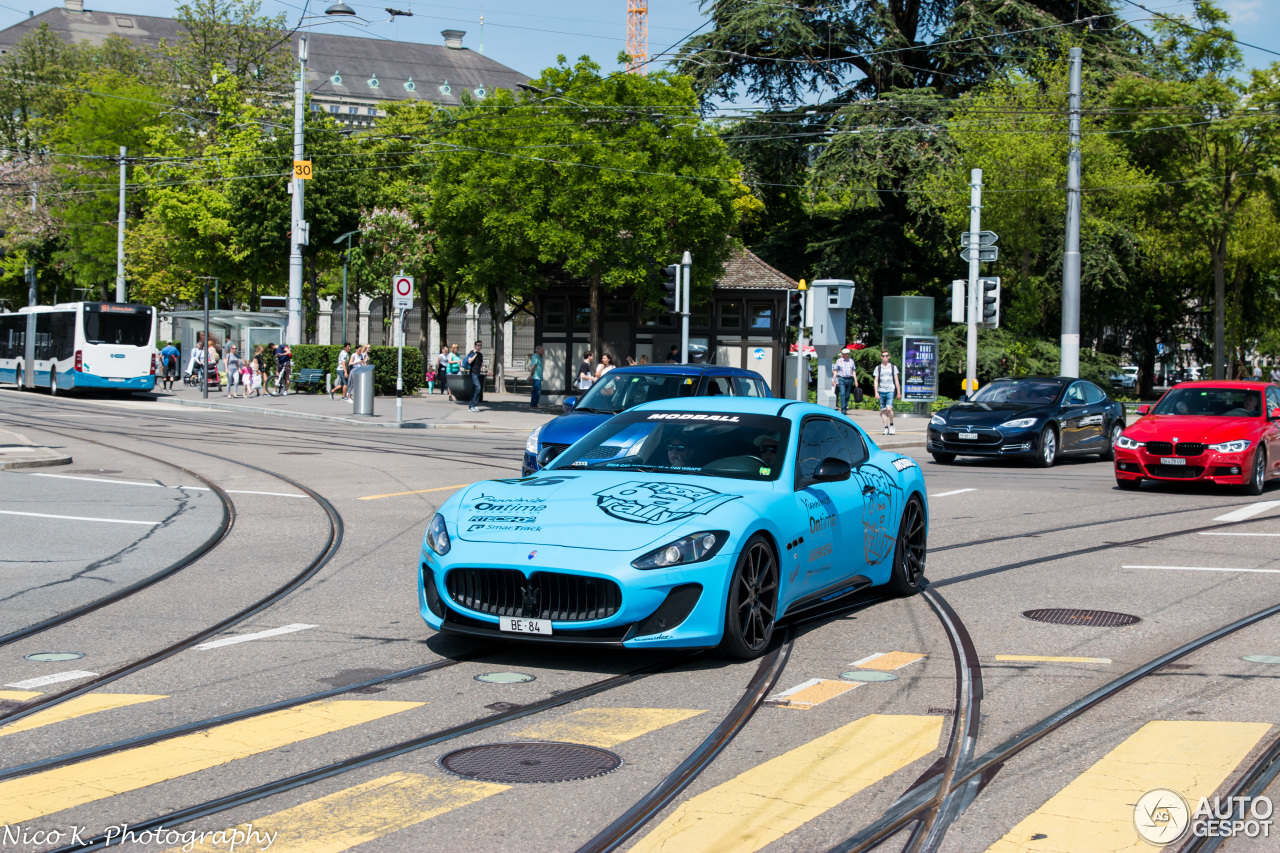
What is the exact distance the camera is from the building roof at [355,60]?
98.3 meters

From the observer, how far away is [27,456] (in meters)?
17.6

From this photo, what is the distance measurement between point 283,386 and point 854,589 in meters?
34.2

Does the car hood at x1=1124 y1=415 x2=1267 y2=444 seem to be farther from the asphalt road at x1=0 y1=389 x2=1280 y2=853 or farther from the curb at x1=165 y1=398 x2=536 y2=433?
the curb at x1=165 y1=398 x2=536 y2=433

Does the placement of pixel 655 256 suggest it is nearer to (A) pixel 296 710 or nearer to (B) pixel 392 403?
(B) pixel 392 403

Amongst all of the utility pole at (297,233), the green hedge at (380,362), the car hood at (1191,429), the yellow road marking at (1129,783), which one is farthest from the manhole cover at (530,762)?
the green hedge at (380,362)

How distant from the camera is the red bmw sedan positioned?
16.7 m

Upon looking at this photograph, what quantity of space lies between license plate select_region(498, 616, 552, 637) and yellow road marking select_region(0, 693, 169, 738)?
5.35 ft

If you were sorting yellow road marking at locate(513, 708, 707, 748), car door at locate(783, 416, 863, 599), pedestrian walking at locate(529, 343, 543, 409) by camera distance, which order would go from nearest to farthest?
1. yellow road marking at locate(513, 708, 707, 748)
2. car door at locate(783, 416, 863, 599)
3. pedestrian walking at locate(529, 343, 543, 409)

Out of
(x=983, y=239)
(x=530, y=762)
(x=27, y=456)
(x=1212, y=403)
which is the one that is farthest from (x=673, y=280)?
(x=530, y=762)

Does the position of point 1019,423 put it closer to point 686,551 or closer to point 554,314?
point 686,551

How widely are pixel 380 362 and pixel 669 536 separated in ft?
115

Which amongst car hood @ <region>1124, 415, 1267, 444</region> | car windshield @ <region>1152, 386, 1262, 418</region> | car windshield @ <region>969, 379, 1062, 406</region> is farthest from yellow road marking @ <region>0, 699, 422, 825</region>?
car windshield @ <region>969, 379, 1062, 406</region>

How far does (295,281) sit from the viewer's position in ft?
124

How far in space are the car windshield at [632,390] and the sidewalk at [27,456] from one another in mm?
7573
